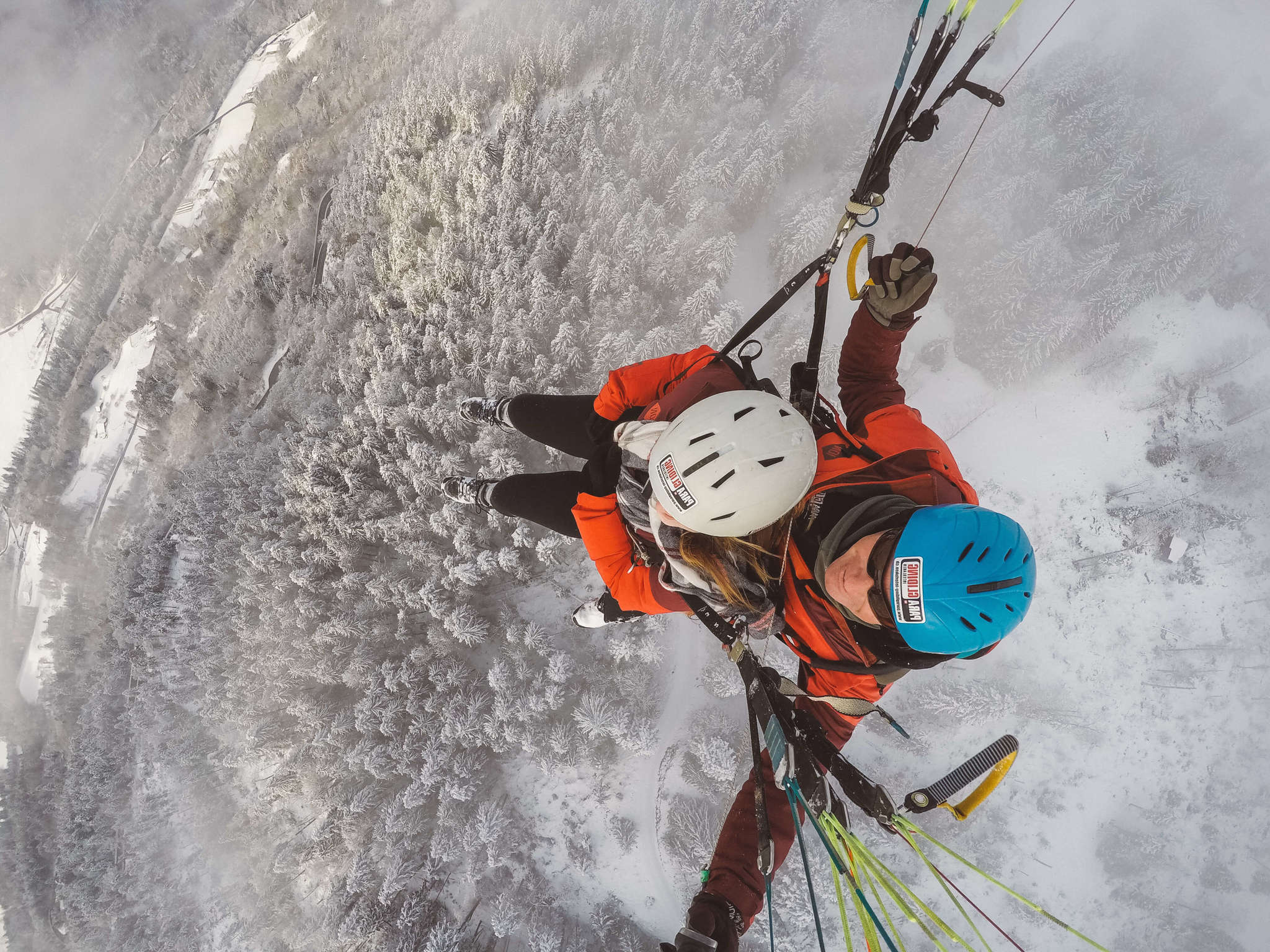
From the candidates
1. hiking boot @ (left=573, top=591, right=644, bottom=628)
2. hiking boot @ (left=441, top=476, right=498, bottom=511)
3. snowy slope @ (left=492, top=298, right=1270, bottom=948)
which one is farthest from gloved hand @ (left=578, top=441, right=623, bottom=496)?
snowy slope @ (left=492, top=298, right=1270, bottom=948)

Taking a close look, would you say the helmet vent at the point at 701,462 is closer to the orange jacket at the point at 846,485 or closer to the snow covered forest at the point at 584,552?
the orange jacket at the point at 846,485

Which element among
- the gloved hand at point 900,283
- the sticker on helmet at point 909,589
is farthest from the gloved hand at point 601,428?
the sticker on helmet at point 909,589

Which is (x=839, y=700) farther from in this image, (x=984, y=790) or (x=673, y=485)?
(x=673, y=485)

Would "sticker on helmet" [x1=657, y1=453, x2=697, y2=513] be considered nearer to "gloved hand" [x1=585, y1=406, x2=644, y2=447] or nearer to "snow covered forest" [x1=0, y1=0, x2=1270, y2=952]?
"gloved hand" [x1=585, y1=406, x2=644, y2=447]

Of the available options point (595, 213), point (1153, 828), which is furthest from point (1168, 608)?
point (595, 213)

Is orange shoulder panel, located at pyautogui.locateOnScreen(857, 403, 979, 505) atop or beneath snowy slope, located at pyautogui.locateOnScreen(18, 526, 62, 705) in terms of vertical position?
atop

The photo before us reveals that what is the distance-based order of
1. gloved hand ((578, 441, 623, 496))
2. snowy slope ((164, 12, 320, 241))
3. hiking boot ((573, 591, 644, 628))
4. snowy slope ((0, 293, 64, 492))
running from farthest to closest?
snowy slope ((164, 12, 320, 241)), snowy slope ((0, 293, 64, 492)), hiking boot ((573, 591, 644, 628)), gloved hand ((578, 441, 623, 496))

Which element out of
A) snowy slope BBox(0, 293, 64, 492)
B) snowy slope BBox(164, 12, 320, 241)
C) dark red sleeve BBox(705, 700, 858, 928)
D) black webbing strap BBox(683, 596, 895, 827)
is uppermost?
snowy slope BBox(164, 12, 320, 241)
